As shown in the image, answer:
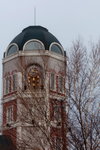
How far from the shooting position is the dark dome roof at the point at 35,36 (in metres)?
49.1

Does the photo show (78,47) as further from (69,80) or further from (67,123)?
(67,123)

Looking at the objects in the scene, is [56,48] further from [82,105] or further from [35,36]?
[82,105]

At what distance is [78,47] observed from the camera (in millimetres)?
16953

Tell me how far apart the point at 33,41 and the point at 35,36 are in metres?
0.98

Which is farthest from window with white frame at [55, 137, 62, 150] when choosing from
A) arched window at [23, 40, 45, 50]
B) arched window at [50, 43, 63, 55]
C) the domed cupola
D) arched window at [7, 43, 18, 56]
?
arched window at [50, 43, 63, 55]

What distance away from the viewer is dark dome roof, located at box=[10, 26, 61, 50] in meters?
49.1

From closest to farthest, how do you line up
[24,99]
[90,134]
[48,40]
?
[90,134]
[24,99]
[48,40]

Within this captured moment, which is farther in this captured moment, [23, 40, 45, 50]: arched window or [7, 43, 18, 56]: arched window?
[7, 43, 18, 56]: arched window

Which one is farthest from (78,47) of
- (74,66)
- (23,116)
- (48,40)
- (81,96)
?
(48,40)

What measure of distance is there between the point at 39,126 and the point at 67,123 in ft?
3.40

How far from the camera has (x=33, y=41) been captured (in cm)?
4894

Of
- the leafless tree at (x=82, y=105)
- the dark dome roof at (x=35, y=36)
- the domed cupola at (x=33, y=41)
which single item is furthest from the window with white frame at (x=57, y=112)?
the dark dome roof at (x=35, y=36)

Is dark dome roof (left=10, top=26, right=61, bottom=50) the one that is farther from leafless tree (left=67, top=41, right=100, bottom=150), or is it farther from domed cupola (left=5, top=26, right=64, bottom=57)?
leafless tree (left=67, top=41, right=100, bottom=150)

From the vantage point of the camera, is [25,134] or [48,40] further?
[48,40]
